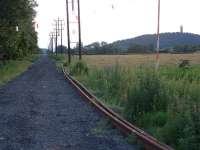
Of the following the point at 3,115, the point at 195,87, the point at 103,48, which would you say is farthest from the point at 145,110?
the point at 103,48

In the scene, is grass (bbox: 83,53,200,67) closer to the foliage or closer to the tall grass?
the tall grass

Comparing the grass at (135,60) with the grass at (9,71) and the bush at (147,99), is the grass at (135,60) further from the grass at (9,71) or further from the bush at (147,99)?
the bush at (147,99)

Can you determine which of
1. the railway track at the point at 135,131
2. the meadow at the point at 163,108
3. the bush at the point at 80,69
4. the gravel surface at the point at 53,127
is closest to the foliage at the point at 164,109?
the meadow at the point at 163,108

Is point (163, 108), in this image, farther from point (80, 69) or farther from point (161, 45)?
point (161, 45)

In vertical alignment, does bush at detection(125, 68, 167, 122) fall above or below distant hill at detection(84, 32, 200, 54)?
above

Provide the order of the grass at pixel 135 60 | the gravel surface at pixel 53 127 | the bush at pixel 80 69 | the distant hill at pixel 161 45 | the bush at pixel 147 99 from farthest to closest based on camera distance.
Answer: the distant hill at pixel 161 45 → the grass at pixel 135 60 → the bush at pixel 80 69 → the bush at pixel 147 99 → the gravel surface at pixel 53 127

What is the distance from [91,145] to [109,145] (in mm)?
355

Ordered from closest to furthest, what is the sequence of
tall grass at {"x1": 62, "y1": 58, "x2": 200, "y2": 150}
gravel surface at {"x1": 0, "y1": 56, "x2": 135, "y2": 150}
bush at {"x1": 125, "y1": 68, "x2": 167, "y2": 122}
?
Result: 1. tall grass at {"x1": 62, "y1": 58, "x2": 200, "y2": 150}
2. gravel surface at {"x1": 0, "y1": 56, "x2": 135, "y2": 150}
3. bush at {"x1": 125, "y1": 68, "x2": 167, "y2": 122}

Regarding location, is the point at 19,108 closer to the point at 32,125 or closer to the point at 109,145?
the point at 32,125

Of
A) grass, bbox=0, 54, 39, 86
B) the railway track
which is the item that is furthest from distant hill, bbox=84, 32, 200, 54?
the railway track

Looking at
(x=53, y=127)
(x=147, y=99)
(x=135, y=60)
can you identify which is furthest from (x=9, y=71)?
(x=135, y=60)

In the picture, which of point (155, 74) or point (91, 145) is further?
point (155, 74)

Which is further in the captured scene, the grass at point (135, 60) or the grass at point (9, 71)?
the grass at point (135, 60)

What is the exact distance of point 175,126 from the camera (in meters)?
9.59
